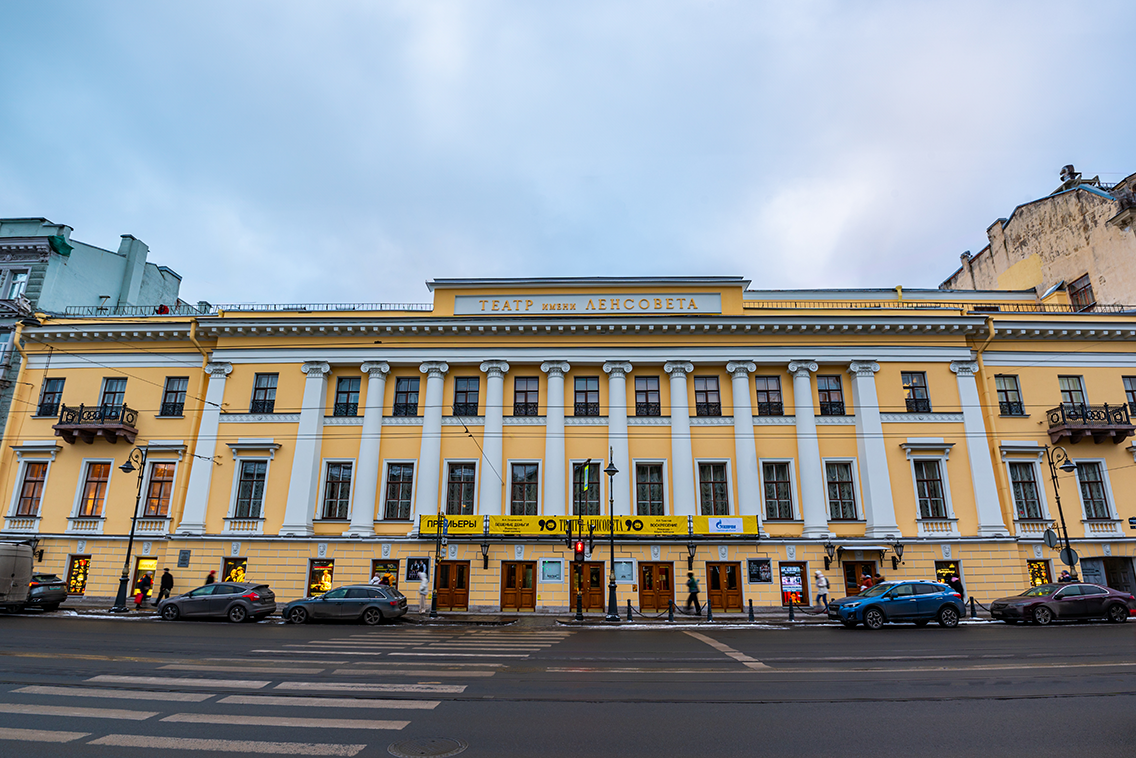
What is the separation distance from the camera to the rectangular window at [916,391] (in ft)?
92.8

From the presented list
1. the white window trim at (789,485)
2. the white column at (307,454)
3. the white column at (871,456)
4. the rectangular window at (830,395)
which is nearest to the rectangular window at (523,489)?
the white column at (307,454)

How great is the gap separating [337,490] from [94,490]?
38.8ft

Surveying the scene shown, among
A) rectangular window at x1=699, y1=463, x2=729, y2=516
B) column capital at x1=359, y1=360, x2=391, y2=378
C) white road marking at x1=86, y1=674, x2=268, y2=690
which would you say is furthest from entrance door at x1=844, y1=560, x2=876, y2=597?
white road marking at x1=86, y1=674, x2=268, y2=690

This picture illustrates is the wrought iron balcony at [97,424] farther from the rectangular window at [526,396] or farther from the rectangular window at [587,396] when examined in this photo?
the rectangular window at [587,396]

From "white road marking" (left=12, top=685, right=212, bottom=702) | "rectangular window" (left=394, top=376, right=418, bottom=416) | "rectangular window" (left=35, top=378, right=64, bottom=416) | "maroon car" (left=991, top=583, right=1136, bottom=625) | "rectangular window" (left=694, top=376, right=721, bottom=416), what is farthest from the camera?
"rectangular window" (left=35, top=378, right=64, bottom=416)

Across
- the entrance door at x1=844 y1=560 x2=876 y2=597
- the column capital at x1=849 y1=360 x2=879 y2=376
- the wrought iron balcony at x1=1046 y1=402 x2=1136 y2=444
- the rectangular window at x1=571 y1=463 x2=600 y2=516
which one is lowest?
the entrance door at x1=844 y1=560 x2=876 y2=597

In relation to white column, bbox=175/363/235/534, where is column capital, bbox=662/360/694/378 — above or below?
above

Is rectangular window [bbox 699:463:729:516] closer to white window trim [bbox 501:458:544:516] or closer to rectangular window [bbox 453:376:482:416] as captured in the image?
white window trim [bbox 501:458:544:516]

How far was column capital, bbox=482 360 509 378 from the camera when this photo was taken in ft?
95.2

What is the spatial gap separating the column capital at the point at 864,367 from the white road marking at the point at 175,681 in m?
26.7

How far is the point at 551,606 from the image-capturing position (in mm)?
26141

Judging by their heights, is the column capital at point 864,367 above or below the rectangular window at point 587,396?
above

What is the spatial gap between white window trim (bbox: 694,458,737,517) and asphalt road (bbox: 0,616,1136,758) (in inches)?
435

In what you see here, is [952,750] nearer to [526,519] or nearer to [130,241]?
[526,519]
